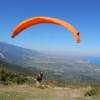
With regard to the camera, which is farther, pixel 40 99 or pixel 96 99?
pixel 96 99

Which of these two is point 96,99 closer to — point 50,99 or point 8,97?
point 50,99

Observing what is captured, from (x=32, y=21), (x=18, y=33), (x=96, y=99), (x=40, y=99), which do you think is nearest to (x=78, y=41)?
(x=32, y=21)

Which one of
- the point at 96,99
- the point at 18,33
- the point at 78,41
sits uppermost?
the point at 18,33

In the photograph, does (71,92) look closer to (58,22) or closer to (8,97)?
(8,97)

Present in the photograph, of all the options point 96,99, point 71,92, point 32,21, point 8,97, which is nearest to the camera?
point 32,21

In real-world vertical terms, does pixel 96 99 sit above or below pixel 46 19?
below

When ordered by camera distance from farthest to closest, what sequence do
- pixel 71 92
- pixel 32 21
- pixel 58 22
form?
pixel 71 92 → pixel 32 21 → pixel 58 22

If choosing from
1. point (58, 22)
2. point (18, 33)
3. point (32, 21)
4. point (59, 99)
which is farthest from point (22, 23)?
point (59, 99)

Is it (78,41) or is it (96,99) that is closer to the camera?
(78,41)

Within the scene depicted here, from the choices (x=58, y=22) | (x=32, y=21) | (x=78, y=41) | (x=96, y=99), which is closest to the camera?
(x=78, y=41)
